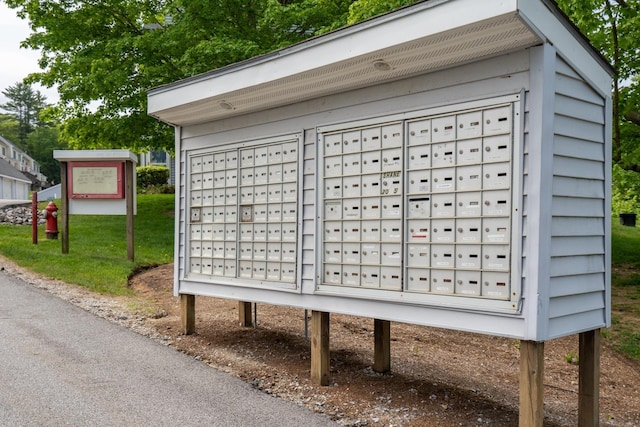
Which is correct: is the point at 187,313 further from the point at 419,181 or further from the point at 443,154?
the point at 443,154

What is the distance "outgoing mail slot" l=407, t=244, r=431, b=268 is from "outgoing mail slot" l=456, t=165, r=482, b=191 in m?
0.56

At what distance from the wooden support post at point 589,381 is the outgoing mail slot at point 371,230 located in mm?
1818

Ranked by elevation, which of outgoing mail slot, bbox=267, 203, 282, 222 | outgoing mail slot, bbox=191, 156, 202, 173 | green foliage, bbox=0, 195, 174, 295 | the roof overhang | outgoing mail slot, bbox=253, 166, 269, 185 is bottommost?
green foliage, bbox=0, 195, 174, 295

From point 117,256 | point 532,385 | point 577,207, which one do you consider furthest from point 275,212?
point 117,256

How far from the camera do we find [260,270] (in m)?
6.02

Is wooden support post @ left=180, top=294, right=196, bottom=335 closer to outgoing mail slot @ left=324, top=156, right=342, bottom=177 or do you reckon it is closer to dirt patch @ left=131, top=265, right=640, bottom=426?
dirt patch @ left=131, top=265, right=640, bottom=426

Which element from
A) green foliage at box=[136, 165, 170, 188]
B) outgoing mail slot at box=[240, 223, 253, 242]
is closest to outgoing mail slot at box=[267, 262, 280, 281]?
outgoing mail slot at box=[240, 223, 253, 242]

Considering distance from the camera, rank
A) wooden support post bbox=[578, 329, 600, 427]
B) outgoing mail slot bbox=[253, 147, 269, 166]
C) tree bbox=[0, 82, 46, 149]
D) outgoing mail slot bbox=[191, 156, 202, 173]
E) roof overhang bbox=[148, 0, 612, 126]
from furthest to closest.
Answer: tree bbox=[0, 82, 46, 149] < outgoing mail slot bbox=[191, 156, 202, 173] < outgoing mail slot bbox=[253, 147, 269, 166] < wooden support post bbox=[578, 329, 600, 427] < roof overhang bbox=[148, 0, 612, 126]

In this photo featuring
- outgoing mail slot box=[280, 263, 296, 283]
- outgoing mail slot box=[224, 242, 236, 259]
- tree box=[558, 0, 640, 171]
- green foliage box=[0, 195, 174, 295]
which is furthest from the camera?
green foliage box=[0, 195, 174, 295]

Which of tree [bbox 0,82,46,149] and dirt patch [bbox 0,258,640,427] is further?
tree [bbox 0,82,46,149]

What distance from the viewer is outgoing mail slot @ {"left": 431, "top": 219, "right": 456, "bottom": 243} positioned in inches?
171

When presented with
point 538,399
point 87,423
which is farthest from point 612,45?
point 87,423

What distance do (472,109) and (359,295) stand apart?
1.82 m

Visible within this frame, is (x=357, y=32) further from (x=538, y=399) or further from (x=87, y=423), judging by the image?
(x=87, y=423)
